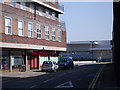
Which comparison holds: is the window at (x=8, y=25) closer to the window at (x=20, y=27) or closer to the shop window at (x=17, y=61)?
the window at (x=20, y=27)

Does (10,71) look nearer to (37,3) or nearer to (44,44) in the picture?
(44,44)

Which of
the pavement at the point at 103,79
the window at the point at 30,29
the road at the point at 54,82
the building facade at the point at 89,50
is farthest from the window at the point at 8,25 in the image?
the building facade at the point at 89,50

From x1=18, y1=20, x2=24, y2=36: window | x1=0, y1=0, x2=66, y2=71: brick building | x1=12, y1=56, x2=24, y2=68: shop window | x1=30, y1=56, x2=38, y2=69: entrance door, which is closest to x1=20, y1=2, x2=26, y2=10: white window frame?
x1=0, y1=0, x2=66, y2=71: brick building

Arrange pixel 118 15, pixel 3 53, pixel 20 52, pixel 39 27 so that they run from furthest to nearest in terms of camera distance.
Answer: pixel 39 27
pixel 20 52
pixel 3 53
pixel 118 15

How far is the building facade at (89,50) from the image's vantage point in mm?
102688

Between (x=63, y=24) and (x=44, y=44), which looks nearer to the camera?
(x=44, y=44)

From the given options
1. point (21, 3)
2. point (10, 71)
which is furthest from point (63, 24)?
point (10, 71)

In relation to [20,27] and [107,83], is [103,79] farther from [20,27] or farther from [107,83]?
[20,27]

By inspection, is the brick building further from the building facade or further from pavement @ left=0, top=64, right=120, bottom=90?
the building facade

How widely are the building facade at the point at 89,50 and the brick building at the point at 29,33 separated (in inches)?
2007

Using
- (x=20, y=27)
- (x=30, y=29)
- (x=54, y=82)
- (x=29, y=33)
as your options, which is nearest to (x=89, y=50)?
(x=30, y=29)

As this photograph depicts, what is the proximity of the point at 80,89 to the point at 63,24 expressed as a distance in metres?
35.7

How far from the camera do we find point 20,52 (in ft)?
126

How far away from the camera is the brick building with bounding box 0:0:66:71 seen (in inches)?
1324
